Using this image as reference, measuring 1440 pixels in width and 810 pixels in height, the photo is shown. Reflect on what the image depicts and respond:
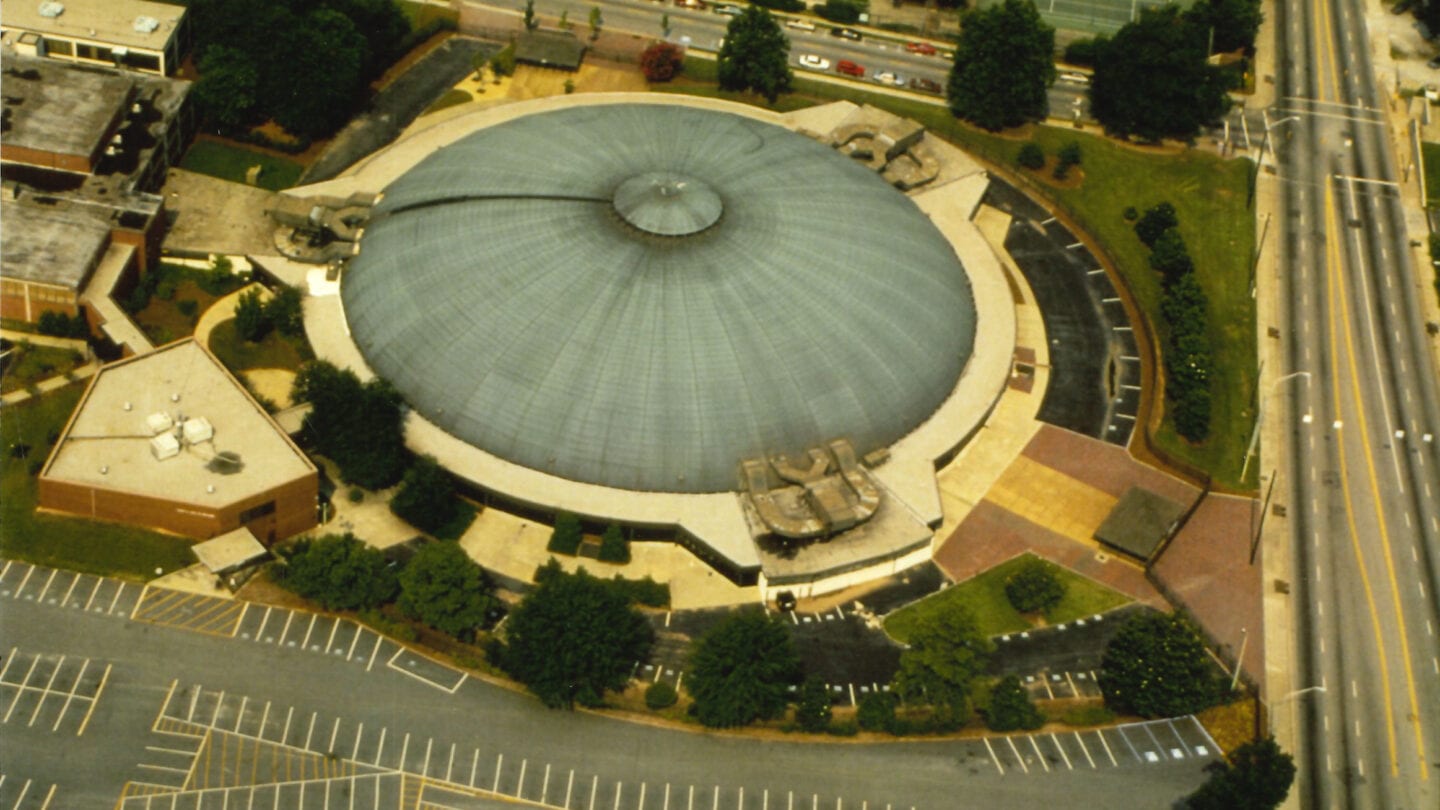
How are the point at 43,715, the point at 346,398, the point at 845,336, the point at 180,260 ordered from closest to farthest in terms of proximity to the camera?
1. the point at 43,715
2. the point at 346,398
3. the point at 845,336
4. the point at 180,260

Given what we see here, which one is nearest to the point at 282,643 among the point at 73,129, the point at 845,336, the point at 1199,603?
the point at 845,336

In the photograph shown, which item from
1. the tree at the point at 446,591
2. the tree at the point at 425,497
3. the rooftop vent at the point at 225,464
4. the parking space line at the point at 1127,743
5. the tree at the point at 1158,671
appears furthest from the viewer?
the tree at the point at 425,497

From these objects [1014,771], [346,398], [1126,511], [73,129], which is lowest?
[1014,771]

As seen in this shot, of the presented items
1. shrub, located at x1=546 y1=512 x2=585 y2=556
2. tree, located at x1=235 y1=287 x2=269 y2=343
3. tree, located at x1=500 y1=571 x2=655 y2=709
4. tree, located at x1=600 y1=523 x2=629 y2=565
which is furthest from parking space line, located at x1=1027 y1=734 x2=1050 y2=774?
tree, located at x1=235 y1=287 x2=269 y2=343

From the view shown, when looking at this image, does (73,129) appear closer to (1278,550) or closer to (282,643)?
(282,643)

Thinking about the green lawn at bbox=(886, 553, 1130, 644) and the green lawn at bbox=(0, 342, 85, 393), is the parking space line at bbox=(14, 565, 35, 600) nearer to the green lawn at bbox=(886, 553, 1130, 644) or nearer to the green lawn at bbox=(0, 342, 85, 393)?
the green lawn at bbox=(0, 342, 85, 393)

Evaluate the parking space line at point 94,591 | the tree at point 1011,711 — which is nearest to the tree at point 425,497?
the parking space line at point 94,591

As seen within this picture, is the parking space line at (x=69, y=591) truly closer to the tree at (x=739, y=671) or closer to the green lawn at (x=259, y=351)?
the green lawn at (x=259, y=351)
